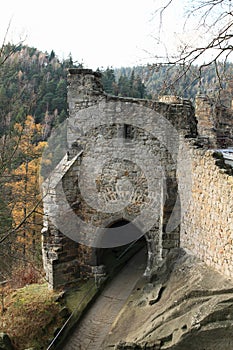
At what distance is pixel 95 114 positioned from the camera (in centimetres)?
990

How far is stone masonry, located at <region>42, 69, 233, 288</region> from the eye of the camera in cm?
914

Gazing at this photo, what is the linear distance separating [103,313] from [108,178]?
324cm

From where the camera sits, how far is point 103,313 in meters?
A: 9.64

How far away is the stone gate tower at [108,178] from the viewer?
9289 millimetres

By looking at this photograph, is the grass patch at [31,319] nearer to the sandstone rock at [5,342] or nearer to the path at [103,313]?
the sandstone rock at [5,342]

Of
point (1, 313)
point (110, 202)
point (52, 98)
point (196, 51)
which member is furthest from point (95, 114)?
point (52, 98)

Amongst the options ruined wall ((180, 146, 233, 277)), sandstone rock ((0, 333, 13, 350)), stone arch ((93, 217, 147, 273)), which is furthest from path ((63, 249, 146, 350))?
ruined wall ((180, 146, 233, 277))

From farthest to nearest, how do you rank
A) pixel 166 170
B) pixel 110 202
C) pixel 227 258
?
1. pixel 110 202
2. pixel 166 170
3. pixel 227 258

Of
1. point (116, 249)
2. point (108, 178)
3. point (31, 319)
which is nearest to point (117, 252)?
point (116, 249)

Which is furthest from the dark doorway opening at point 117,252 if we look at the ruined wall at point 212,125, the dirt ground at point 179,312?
the ruined wall at point 212,125

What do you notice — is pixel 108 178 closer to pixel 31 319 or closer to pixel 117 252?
pixel 117 252

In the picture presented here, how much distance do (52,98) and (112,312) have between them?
3324cm

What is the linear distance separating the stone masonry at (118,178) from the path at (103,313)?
2.40 feet

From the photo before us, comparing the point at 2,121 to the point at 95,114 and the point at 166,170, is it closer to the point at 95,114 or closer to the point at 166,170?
the point at 95,114
